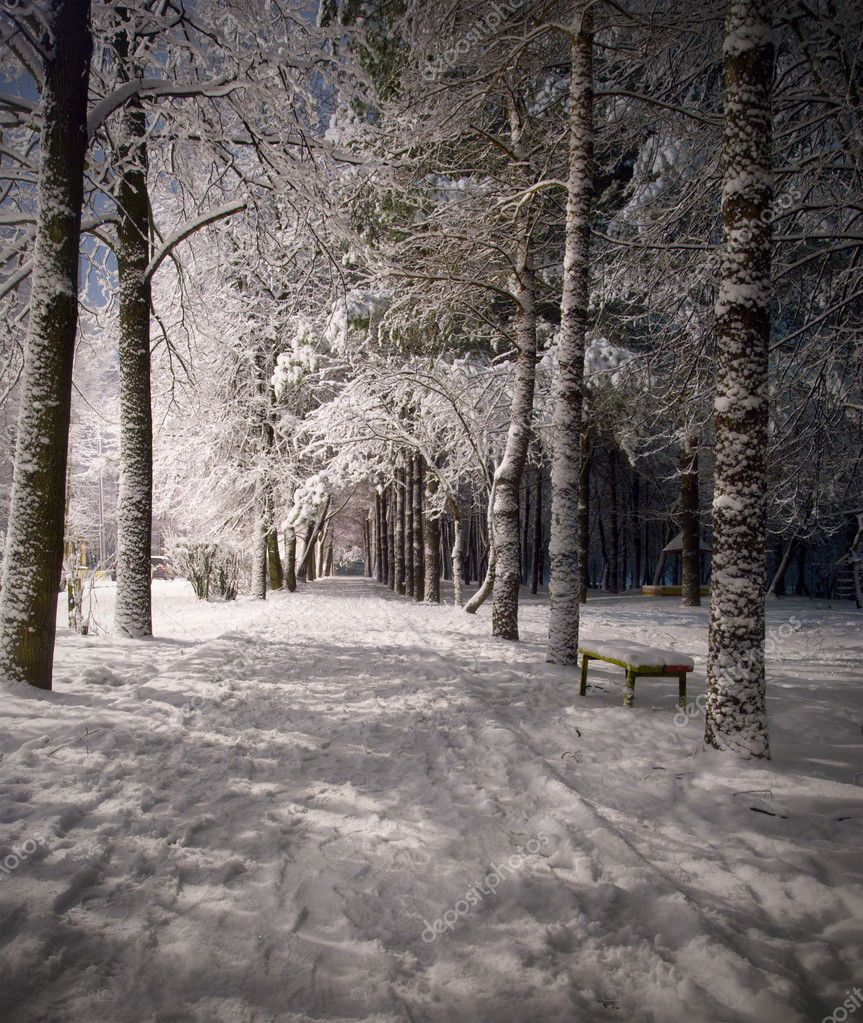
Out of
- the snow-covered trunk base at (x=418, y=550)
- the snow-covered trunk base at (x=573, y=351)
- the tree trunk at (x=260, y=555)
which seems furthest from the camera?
the snow-covered trunk base at (x=418, y=550)

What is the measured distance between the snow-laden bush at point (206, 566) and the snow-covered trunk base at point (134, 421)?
7.52 m

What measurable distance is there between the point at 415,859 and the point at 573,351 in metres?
5.78

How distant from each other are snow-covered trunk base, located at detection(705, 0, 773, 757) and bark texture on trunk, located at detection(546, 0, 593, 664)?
2.76 metres

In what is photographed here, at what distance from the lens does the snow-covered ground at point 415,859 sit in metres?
1.91

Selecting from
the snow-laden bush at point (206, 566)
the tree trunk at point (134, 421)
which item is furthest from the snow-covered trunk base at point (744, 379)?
the snow-laden bush at point (206, 566)

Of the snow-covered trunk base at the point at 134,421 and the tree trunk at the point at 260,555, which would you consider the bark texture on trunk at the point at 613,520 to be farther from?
the snow-covered trunk base at the point at 134,421

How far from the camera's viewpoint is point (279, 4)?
6.16 meters

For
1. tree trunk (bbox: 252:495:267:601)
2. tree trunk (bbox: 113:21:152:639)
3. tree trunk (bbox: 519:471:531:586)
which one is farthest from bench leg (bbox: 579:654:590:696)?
tree trunk (bbox: 519:471:531:586)

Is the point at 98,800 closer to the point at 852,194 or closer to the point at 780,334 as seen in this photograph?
the point at 852,194

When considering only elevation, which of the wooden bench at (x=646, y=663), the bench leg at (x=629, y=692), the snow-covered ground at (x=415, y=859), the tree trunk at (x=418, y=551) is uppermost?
the tree trunk at (x=418, y=551)

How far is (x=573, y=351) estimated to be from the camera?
21.9 feet

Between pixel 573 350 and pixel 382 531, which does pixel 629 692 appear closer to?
pixel 573 350

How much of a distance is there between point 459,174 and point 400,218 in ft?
4.66

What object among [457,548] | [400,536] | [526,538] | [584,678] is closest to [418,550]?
[400,536]
